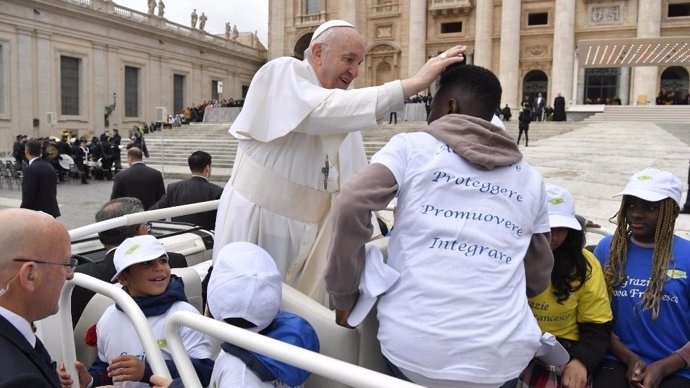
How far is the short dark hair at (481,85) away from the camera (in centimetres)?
176

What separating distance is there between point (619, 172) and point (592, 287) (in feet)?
34.6

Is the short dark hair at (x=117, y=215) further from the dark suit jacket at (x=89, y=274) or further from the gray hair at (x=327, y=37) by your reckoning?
the gray hair at (x=327, y=37)

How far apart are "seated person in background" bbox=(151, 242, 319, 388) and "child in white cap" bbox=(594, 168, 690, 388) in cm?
135

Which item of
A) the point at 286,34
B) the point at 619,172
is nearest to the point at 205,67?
the point at 286,34

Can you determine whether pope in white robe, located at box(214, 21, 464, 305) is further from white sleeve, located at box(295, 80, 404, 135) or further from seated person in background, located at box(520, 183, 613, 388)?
seated person in background, located at box(520, 183, 613, 388)

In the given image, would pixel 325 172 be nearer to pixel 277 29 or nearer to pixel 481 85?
pixel 481 85

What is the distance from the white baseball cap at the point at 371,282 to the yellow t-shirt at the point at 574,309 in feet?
3.19

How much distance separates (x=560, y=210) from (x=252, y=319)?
1.37 meters

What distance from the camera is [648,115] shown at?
2681 cm

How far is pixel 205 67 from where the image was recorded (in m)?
43.2

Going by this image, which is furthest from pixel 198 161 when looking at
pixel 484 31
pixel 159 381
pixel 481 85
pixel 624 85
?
pixel 624 85

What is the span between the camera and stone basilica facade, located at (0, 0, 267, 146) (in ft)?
98.0

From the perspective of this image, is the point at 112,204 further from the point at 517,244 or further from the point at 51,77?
the point at 51,77

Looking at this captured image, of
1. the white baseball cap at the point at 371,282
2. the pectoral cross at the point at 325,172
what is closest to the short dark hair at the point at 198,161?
the pectoral cross at the point at 325,172
